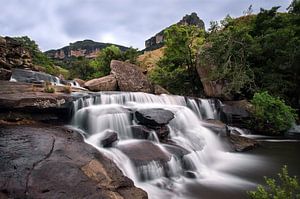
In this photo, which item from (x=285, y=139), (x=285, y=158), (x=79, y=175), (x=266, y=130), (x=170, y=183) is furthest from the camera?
(x=266, y=130)

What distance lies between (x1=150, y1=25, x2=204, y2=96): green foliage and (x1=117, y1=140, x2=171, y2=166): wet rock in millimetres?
14566

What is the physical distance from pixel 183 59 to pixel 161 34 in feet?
235

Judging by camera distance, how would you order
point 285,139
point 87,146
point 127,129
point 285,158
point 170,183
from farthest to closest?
point 285,139, point 285,158, point 127,129, point 170,183, point 87,146

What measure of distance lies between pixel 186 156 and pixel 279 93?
1236cm

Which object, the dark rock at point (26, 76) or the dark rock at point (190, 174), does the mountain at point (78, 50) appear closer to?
the dark rock at point (26, 76)

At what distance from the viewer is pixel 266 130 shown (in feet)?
50.4

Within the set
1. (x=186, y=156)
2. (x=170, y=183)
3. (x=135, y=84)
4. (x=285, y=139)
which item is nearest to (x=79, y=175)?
(x=170, y=183)

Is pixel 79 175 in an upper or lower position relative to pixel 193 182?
upper

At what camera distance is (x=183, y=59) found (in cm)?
2347

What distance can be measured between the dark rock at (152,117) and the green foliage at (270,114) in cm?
741

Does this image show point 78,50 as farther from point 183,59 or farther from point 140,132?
point 140,132

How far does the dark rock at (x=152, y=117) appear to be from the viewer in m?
9.66

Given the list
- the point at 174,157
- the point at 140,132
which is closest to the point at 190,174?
the point at 174,157

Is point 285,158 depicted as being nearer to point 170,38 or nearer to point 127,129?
point 127,129
